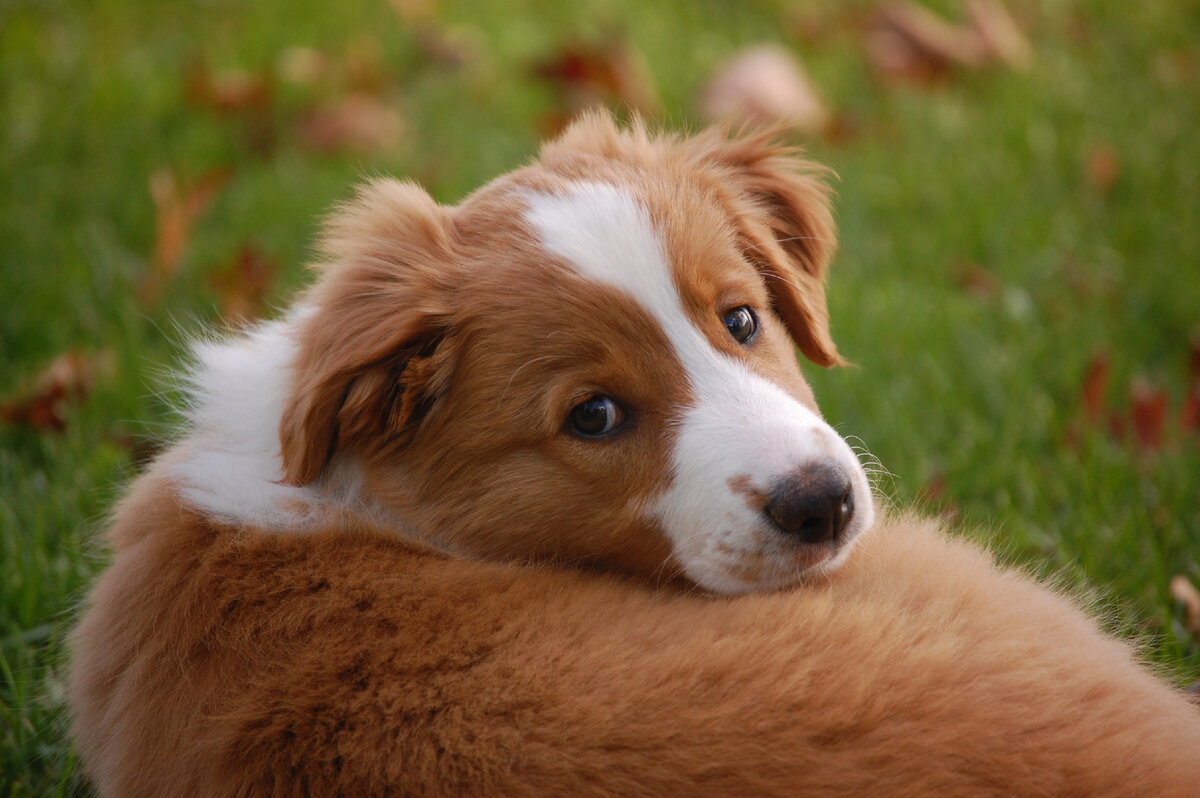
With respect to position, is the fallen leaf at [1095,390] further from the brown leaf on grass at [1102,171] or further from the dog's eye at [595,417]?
the dog's eye at [595,417]

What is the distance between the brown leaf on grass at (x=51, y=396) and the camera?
4414 millimetres

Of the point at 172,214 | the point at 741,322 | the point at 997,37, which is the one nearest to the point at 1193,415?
the point at 741,322

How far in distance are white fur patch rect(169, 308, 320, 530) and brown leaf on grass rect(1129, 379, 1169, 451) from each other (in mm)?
3211

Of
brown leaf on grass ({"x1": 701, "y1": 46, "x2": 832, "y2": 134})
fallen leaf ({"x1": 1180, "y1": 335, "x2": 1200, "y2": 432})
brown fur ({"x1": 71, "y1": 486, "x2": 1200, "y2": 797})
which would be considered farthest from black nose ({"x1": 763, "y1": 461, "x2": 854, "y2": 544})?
brown leaf on grass ({"x1": 701, "y1": 46, "x2": 832, "y2": 134})

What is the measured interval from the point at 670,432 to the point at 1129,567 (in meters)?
1.84

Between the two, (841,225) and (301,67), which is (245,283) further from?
(841,225)

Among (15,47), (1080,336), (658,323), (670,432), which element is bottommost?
(1080,336)

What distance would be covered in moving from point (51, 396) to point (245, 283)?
3.96 ft

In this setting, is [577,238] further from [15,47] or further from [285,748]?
Answer: [15,47]

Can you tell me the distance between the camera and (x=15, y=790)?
113 inches

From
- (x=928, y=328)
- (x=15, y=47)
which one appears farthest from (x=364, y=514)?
(x=15, y=47)

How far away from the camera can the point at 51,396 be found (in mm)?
4434

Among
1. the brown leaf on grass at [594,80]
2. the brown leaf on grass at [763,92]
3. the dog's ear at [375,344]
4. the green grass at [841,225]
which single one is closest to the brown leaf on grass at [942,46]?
the green grass at [841,225]

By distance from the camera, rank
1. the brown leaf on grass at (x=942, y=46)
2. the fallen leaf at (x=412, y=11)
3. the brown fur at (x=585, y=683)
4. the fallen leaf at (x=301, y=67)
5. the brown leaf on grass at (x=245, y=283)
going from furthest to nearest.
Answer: the fallen leaf at (x=412, y=11)
the brown leaf on grass at (x=942, y=46)
the fallen leaf at (x=301, y=67)
the brown leaf on grass at (x=245, y=283)
the brown fur at (x=585, y=683)
